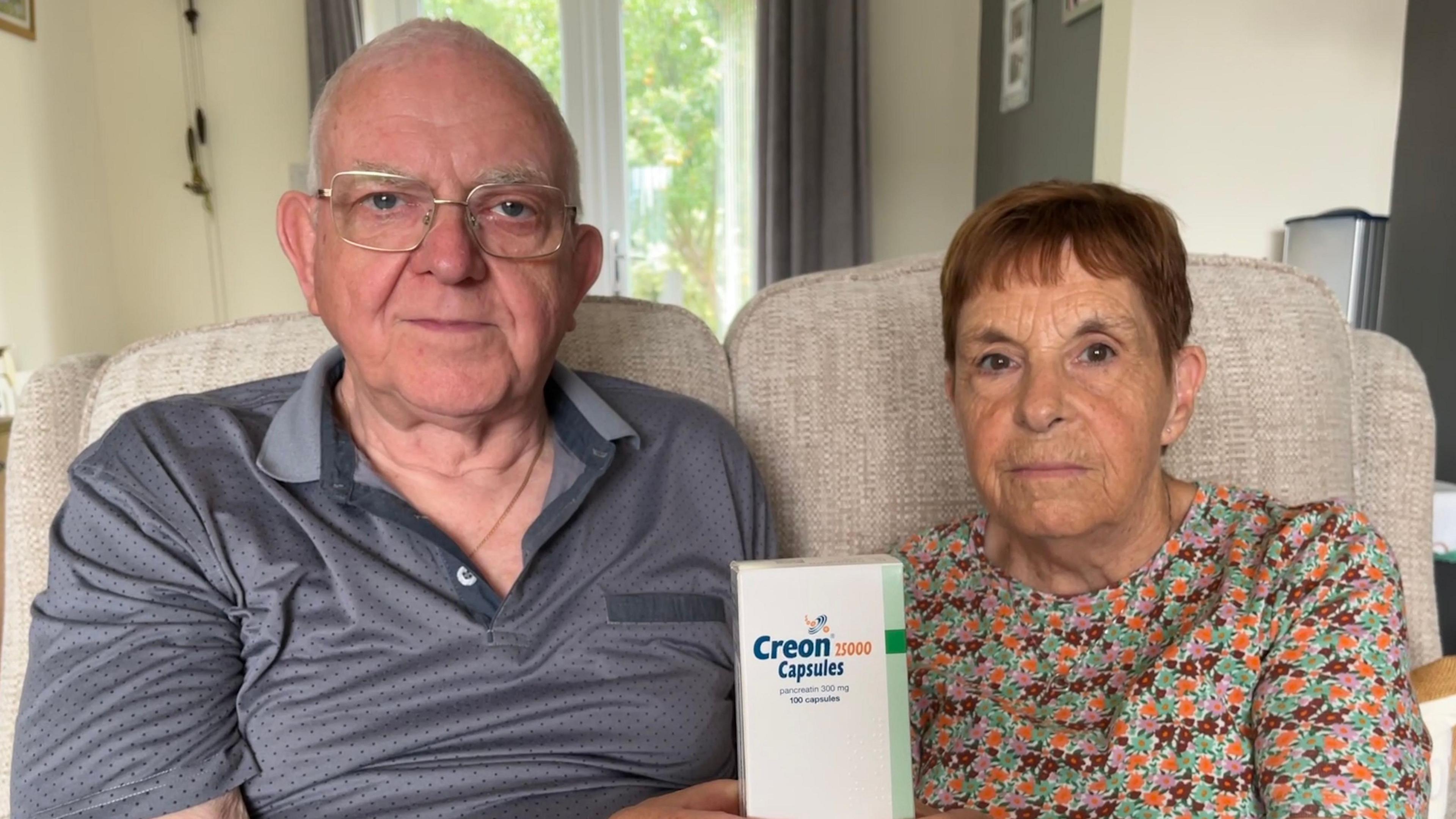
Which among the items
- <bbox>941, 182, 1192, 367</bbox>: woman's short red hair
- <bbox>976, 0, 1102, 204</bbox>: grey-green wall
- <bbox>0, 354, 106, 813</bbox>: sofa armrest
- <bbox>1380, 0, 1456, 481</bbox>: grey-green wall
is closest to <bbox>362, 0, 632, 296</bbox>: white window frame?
<bbox>976, 0, 1102, 204</bbox>: grey-green wall

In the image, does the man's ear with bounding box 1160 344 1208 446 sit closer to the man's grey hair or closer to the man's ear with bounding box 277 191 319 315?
the man's grey hair

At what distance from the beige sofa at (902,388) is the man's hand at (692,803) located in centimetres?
50

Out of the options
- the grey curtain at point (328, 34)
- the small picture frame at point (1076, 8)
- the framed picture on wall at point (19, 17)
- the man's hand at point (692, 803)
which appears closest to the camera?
the man's hand at point (692, 803)

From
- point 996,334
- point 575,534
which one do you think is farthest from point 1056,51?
point 575,534

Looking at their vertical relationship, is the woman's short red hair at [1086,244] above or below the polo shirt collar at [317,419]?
above

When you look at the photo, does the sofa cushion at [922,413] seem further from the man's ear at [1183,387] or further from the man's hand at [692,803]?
the man's hand at [692,803]

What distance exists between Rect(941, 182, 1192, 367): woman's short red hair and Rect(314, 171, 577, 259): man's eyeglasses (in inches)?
18.8

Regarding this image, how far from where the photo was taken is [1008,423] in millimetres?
976

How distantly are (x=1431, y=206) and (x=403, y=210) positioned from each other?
7.88ft

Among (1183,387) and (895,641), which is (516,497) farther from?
(1183,387)

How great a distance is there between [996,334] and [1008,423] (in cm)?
9

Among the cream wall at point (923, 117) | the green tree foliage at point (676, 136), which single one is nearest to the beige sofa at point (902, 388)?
the green tree foliage at point (676, 136)

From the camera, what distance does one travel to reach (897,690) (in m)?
0.71

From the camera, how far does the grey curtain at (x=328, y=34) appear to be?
3.84m
